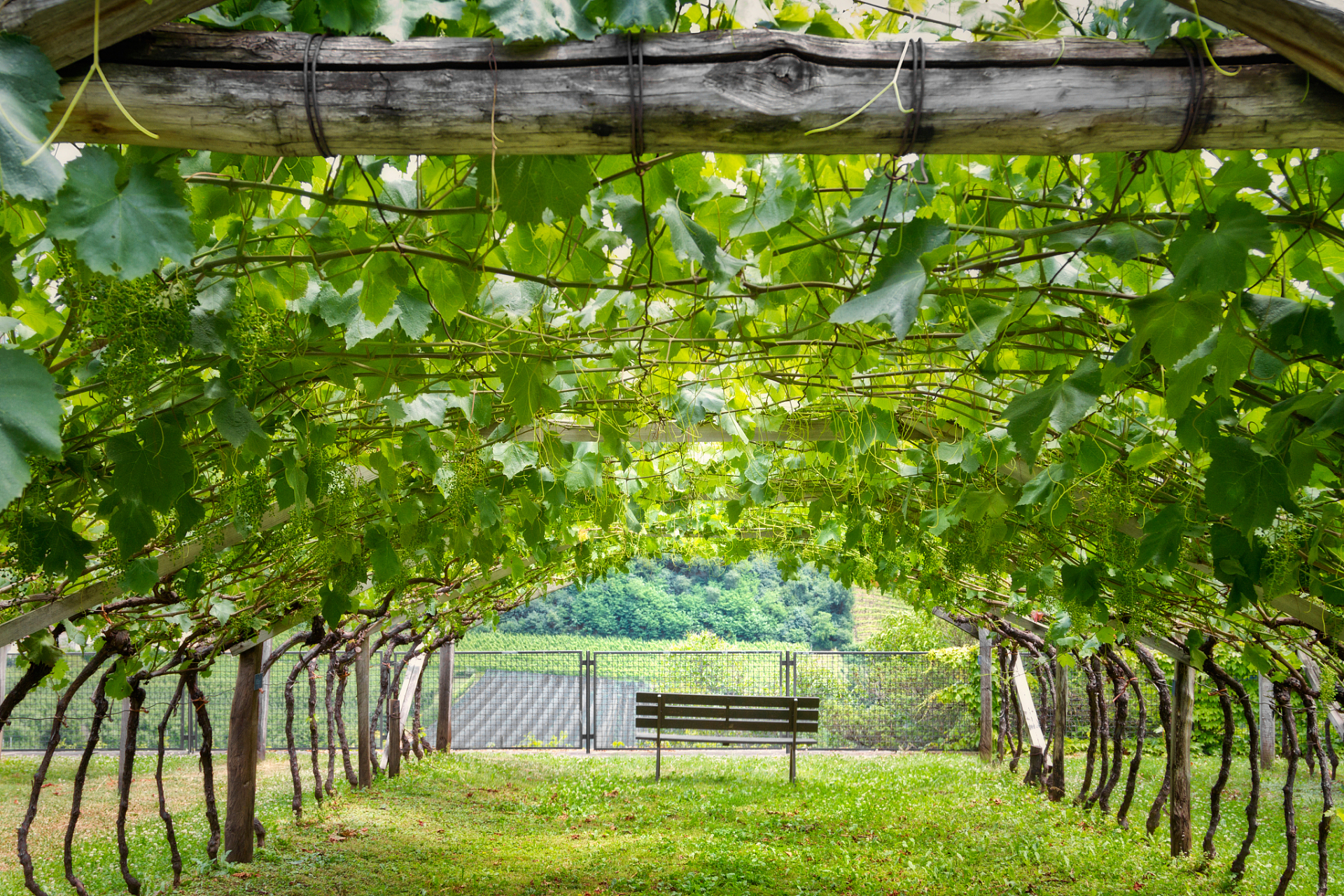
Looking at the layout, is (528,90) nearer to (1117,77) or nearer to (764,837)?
(1117,77)

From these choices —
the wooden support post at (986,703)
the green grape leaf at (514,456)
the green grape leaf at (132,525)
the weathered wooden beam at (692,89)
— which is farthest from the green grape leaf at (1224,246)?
→ the wooden support post at (986,703)

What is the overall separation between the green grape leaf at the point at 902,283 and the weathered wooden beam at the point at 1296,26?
1.31 feet

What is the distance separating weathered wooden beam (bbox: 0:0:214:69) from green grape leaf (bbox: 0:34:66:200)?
26mm

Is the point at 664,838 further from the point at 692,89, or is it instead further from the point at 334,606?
the point at 692,89

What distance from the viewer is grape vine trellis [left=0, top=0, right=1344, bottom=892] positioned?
1.23 meters

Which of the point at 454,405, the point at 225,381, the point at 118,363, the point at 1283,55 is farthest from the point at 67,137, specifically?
the point at 454,405

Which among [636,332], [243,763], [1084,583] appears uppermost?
[636,332]

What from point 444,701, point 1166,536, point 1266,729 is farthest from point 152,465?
point 1266,729

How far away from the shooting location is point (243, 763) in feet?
19.0

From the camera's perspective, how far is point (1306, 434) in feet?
5.52

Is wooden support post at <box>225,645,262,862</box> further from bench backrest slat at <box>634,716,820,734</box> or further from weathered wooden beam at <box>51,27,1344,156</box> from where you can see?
weathered wooden beam at <box>51,27,1344,156</box>

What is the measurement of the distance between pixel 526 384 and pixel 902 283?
4.16ft

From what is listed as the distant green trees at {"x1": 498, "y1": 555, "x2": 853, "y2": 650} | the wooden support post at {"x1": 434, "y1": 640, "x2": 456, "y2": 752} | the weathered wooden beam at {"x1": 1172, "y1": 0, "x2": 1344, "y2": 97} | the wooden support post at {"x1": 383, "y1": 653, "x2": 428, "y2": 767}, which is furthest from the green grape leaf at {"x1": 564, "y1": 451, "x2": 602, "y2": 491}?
the distant green trees at {"x1": 498, "y1": 555, "x2": 853, "y2": 650}

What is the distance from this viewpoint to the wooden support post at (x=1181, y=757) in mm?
6180
